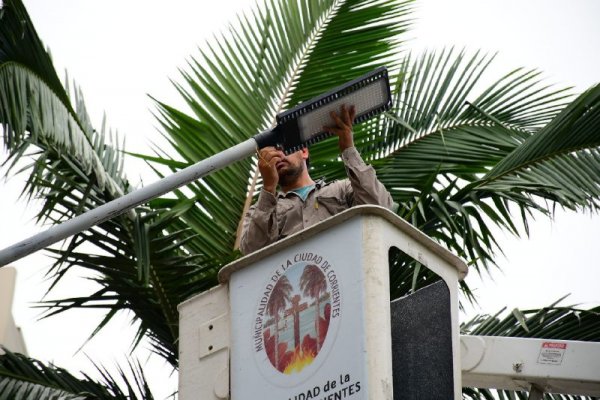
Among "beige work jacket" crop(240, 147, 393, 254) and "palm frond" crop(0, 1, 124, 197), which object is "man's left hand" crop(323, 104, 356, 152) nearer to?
"beige work jacket" crop(240, 147, 393, 254)

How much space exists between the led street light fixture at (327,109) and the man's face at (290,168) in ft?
2.60

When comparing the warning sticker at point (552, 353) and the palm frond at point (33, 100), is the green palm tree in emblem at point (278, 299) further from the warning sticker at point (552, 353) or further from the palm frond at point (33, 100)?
the palm frond at point (33, 100)

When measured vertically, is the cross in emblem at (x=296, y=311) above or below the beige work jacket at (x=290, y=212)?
below

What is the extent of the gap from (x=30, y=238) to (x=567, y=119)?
13.9 ft

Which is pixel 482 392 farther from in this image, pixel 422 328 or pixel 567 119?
pixel 422 328

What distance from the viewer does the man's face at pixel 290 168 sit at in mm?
8477

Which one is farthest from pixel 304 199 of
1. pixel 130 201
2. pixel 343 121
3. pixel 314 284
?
pixel 314 284

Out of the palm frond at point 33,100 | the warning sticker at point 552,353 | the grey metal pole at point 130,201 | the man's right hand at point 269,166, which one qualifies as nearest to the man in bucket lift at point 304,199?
the man's right hand at point 269,166

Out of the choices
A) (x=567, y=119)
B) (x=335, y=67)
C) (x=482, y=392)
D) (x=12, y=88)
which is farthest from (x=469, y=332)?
(x=12, y=88)

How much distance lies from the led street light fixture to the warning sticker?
1.42 metres

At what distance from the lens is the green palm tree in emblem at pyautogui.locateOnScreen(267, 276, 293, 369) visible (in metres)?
6.96

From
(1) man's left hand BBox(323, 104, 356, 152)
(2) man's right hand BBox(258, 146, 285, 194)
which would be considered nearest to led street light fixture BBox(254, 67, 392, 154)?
(1) man's left hand BBox(323, 104, 356, 152)

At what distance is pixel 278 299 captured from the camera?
7.02m

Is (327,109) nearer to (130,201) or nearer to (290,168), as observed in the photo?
(290,168)
